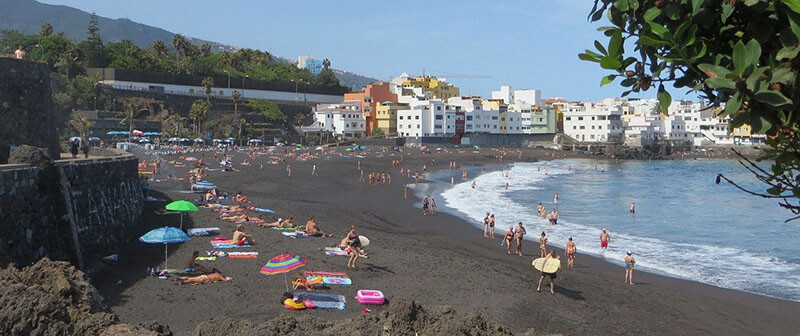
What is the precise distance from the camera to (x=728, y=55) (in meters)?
2.76

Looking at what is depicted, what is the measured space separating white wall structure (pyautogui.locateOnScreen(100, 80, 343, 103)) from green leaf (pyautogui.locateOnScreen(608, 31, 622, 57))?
7496 cm

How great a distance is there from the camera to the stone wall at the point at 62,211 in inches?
458

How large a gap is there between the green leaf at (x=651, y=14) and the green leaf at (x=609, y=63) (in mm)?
204

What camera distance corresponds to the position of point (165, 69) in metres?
82.6

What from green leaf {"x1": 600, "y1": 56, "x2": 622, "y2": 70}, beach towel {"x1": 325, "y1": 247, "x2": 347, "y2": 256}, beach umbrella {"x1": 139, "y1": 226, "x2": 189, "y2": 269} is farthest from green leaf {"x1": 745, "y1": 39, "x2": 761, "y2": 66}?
beach towel {"x1": 325, "y1": 247, "x2": 347, "y2": 256}

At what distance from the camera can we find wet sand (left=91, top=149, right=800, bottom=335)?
1223 centimetres

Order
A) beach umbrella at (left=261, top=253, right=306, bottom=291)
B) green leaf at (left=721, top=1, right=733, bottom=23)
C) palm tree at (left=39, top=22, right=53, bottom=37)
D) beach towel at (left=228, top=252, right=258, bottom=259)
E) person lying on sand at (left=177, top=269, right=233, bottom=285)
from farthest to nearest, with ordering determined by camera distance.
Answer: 1. palm tree at (left=39, top=22, right=53, bottom=37)
2. beach towel at (left=228, top=252, right=258, bottom=259)
3. person lying on sand at (left=177, top=269, right=233, bottom=285)
4. beach umbrella at (left=261, top=253, right=306, bottom=291)
5. green leaf at (left=721, top=1, right=733, bottom=23)

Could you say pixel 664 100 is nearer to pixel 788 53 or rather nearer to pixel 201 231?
pixel 788 53

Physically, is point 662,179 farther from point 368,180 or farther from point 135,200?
point 135,200

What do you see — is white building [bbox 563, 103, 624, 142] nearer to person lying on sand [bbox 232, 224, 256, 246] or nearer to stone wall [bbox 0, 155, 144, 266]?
person lying on sand [bbox 232, 224, 256, 246]

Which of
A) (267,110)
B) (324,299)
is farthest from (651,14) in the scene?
(267,110)

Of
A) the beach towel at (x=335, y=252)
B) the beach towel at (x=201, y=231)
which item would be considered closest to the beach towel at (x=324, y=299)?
the beach towel at (x=335, y=252)

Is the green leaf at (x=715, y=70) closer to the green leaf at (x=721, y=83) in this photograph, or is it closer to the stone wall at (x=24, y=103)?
the green leaf at (x=721, y=83)

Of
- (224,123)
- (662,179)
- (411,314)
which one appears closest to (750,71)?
(411,314)
